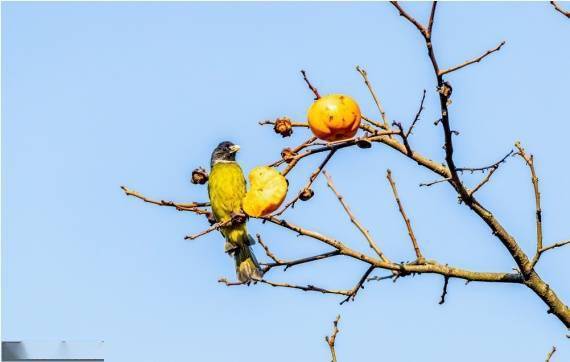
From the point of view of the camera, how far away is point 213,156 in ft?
27.4

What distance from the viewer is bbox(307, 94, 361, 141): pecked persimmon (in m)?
3.93

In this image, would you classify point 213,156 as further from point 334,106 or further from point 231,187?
point 334,106

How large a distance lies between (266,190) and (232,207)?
262cm

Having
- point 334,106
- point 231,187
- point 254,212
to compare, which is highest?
point 231,187

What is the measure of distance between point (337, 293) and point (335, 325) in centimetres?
52

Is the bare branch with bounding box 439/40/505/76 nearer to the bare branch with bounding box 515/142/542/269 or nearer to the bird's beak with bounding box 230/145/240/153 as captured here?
the bare branch with bounding box 515/142/542/269

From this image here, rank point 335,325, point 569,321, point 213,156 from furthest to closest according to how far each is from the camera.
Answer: point 213,156 → point 335,325 → point 569,321

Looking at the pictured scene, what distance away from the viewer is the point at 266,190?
417 centimetres

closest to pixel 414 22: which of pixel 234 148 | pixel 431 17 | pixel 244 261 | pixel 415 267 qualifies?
pixel 431 17

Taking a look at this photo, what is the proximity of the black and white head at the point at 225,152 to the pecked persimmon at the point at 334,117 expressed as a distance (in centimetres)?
422

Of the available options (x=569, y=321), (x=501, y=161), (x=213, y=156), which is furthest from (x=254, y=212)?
(x=213, y=156)

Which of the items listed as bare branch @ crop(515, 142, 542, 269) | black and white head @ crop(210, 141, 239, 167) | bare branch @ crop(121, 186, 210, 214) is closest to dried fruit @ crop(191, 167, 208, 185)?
bare branch @ crop(121, 186, 210, 214)

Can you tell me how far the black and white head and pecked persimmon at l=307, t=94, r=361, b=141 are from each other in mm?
4220

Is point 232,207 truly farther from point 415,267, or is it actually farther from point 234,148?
point 415,267
